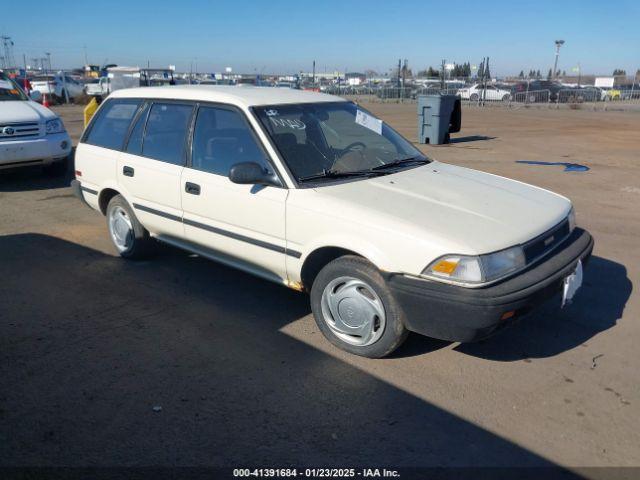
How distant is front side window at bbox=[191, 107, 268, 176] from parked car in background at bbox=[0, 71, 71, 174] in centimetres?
546

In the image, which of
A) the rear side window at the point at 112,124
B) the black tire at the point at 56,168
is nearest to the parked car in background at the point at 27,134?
the black tire at the point at 56,168

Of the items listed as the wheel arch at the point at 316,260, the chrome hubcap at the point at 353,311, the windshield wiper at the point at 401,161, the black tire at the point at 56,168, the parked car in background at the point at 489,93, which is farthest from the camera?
the parked car in background at the point at 489,93

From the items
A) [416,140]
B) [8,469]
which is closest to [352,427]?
[8,469]

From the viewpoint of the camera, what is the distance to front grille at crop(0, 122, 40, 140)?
332 inches

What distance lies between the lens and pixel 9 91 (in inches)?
377

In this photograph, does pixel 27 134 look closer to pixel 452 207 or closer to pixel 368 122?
pixel 368 122

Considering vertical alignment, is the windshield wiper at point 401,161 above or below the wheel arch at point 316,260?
above

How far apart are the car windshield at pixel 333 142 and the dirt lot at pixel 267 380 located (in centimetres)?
117

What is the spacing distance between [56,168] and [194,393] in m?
7.96

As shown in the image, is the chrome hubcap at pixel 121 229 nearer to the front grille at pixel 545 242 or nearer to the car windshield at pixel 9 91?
the front grille at pixel 545 242

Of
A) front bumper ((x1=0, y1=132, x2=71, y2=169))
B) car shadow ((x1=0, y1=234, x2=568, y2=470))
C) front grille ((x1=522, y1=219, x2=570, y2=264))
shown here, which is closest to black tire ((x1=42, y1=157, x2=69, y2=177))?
Result: front bumper ((x1=0, y1=132, x2=71, y2=169))

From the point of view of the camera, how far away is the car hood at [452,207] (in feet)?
10.7

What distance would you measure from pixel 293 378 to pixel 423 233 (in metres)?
1.19

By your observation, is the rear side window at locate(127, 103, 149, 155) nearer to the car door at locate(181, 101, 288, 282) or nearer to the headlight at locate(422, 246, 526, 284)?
the car door at locate(181, 101, 288, 282)
